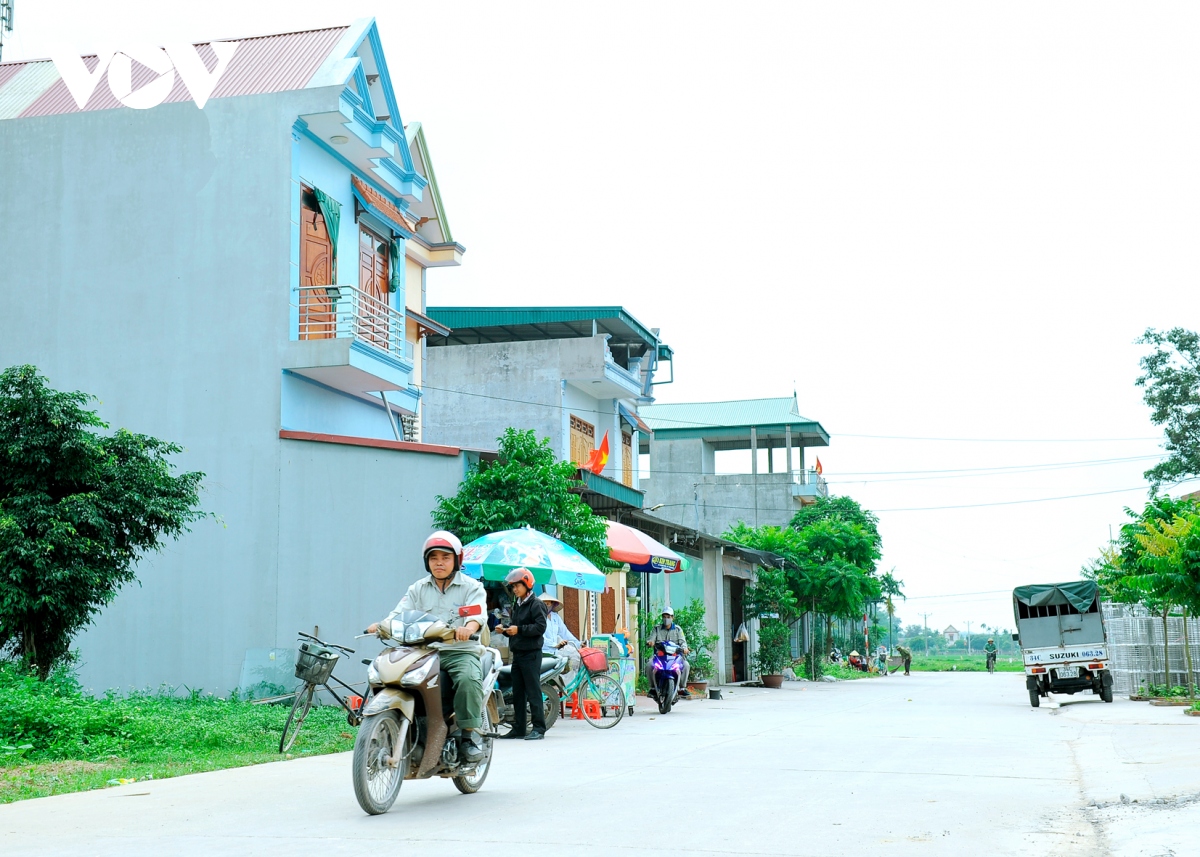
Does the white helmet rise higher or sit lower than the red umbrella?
lower

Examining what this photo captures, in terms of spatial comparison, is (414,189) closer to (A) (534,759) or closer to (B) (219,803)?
(A) (534,759)

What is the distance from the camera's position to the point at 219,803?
7492mm

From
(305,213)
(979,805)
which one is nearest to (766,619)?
(305,213)

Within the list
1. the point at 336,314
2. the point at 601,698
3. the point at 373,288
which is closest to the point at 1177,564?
the point at 601,698

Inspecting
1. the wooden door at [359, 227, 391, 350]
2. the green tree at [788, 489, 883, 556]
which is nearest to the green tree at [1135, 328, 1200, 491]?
the green tree at [788, 489, 883, 556]

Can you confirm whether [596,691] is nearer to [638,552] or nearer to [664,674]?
[664,674]

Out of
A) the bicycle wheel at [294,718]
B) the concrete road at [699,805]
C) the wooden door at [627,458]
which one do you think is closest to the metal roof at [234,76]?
the bicycle wheel at [294,718]

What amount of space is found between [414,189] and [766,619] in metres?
17.5

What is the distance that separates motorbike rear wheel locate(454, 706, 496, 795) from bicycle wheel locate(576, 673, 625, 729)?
6.68 meters

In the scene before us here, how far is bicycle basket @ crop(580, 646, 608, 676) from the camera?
47.6ft

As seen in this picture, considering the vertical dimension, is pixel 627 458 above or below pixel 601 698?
above

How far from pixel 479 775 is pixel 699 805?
5.19ft

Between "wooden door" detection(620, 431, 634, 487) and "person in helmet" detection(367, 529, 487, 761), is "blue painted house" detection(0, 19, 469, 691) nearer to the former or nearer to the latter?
"person in helmet" detection(367, 529, 487, 761)

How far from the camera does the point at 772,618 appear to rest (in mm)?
33906
